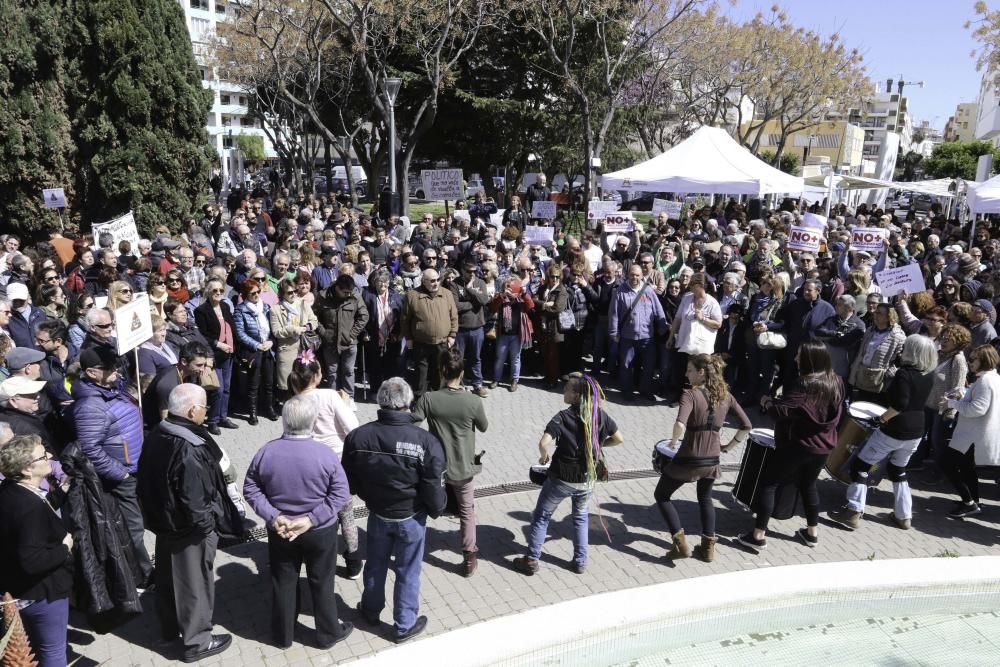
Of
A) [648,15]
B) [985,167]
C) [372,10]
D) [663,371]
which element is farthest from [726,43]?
[663,371]

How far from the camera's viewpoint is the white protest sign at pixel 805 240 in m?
11.1

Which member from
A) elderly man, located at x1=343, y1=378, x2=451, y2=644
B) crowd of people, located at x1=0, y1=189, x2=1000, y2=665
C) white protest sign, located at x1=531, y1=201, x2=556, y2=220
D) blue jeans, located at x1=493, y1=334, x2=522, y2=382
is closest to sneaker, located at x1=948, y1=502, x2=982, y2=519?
crowd of people, located at x1=0, y1=189, x2=1000, y2=665

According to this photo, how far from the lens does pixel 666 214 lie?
15.3 metres

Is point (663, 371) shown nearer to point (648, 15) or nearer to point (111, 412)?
Result: point (111, 412)

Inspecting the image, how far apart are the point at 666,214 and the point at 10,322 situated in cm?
1160

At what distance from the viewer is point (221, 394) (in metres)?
7.96

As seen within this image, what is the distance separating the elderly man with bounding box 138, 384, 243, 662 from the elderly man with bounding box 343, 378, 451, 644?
0.77m

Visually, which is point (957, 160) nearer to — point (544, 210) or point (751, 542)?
point (544, 210)

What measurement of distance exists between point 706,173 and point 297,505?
39.5 feet

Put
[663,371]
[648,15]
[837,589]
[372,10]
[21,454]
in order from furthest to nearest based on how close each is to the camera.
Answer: [648,15] → [372,10] → [663,371] → [837,589] → [21,454]

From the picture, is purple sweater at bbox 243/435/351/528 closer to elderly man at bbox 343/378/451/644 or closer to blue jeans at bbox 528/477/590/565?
elderly man at bbox 343/378/451/644

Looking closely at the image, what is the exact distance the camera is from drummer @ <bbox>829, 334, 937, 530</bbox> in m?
5.89

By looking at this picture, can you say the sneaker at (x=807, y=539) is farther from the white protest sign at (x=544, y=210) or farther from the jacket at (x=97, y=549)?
the white protest sign at (x=544, y=210)

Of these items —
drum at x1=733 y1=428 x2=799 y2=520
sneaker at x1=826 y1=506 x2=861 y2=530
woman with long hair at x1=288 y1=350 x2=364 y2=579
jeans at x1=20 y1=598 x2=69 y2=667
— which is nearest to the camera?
jeans at x1=20 y1=598 x2=69 y2=667
